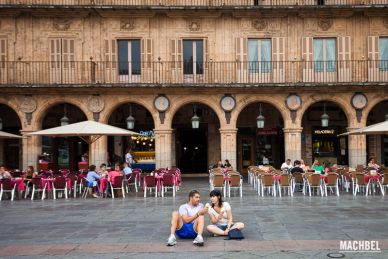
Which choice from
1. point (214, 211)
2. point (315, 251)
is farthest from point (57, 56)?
point (315, 251)

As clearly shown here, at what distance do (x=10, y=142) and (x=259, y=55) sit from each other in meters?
14.3

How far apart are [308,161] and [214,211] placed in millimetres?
17363

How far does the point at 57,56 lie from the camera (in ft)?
70.5

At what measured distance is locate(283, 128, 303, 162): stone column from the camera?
71.0ft

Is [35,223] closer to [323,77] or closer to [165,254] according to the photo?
[165,254]

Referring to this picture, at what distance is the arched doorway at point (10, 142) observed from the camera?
944 inches

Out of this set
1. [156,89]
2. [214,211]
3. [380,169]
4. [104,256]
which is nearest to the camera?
[104,256]

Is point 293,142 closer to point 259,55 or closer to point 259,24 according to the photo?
point 259,55

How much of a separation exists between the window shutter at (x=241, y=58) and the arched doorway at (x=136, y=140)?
5.73 meters

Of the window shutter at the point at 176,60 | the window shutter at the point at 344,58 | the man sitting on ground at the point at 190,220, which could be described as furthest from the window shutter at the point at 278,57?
the man sitting on ground at the point at 190,220

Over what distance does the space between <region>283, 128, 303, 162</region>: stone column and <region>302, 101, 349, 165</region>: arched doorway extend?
2.85 metres

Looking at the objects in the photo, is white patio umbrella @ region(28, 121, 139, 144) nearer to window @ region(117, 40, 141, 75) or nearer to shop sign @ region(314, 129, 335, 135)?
window @ region(117, 40, 141, 75)

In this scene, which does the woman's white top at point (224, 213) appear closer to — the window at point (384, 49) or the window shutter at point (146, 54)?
the window shutter at point (146, 54)

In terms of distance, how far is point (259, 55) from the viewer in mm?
21875
